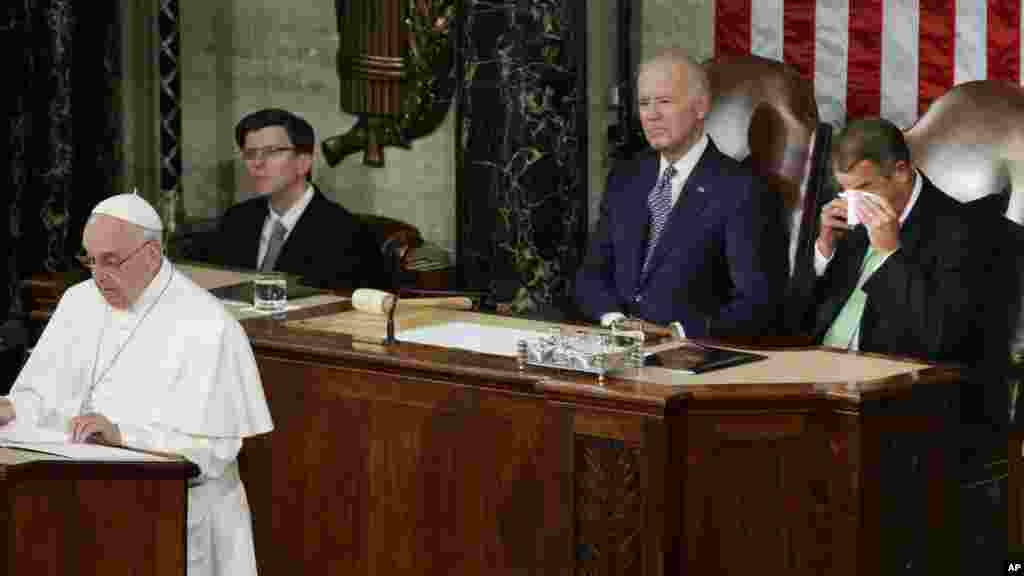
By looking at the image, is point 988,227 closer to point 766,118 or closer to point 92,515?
point 766,118

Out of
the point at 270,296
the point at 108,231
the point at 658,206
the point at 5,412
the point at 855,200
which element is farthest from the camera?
the point at 658,206

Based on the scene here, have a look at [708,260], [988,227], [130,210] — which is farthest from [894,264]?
[130,210]

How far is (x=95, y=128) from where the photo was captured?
974 centimetres

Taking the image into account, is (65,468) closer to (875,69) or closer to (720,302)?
(720,302)

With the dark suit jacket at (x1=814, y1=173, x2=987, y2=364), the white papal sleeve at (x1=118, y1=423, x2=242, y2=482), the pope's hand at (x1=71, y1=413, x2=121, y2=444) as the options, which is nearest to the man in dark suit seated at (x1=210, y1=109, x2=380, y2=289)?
the dark suit jacket at (x1=814, y1=173, x2=987, y2=364)

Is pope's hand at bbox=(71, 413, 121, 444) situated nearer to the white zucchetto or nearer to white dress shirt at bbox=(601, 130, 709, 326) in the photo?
the white zucchetto

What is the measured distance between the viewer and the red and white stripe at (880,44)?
831 centimetres

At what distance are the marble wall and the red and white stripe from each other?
1.84 metres

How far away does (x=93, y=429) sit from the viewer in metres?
5.15

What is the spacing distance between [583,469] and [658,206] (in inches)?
78.6

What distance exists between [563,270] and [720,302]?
1663 millimetres

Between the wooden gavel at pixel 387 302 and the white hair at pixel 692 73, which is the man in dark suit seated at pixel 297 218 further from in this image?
the white hair at pixel 692 73

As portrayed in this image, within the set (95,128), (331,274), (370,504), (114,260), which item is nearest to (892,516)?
(370,504)

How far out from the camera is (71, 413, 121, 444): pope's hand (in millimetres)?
5113
